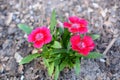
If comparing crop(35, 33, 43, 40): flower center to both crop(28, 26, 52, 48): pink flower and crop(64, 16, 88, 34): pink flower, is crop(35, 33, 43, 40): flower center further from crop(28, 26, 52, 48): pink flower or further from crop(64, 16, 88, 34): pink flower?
crop(64, 16, 88, 34): pink flower

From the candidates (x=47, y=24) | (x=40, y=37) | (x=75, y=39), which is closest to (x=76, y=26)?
(x=75, y=39)

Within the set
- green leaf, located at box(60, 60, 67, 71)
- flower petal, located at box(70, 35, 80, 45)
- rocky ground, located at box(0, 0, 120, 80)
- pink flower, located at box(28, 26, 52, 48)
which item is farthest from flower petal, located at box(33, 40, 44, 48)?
rocky ground, located at box(0, 0, 120, 80)

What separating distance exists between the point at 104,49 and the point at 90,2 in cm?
73

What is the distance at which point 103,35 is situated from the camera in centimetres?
331

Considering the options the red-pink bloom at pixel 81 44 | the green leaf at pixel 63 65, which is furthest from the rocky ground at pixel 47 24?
the red-pink bloom at pixel 81 44

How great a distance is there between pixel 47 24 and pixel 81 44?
0.89m

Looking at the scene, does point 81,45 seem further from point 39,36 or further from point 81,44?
point 39,36

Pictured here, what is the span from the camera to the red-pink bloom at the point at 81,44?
8.47ft

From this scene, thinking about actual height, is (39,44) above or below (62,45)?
above

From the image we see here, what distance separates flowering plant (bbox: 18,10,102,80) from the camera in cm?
260

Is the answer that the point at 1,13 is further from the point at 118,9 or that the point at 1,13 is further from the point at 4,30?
the point at 118,9

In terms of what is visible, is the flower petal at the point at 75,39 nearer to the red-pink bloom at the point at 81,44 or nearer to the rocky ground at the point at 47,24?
the red-pink bloom at the point at 81,44

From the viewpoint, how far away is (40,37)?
260 cm

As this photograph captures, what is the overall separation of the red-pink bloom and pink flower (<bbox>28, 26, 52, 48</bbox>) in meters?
0.21
